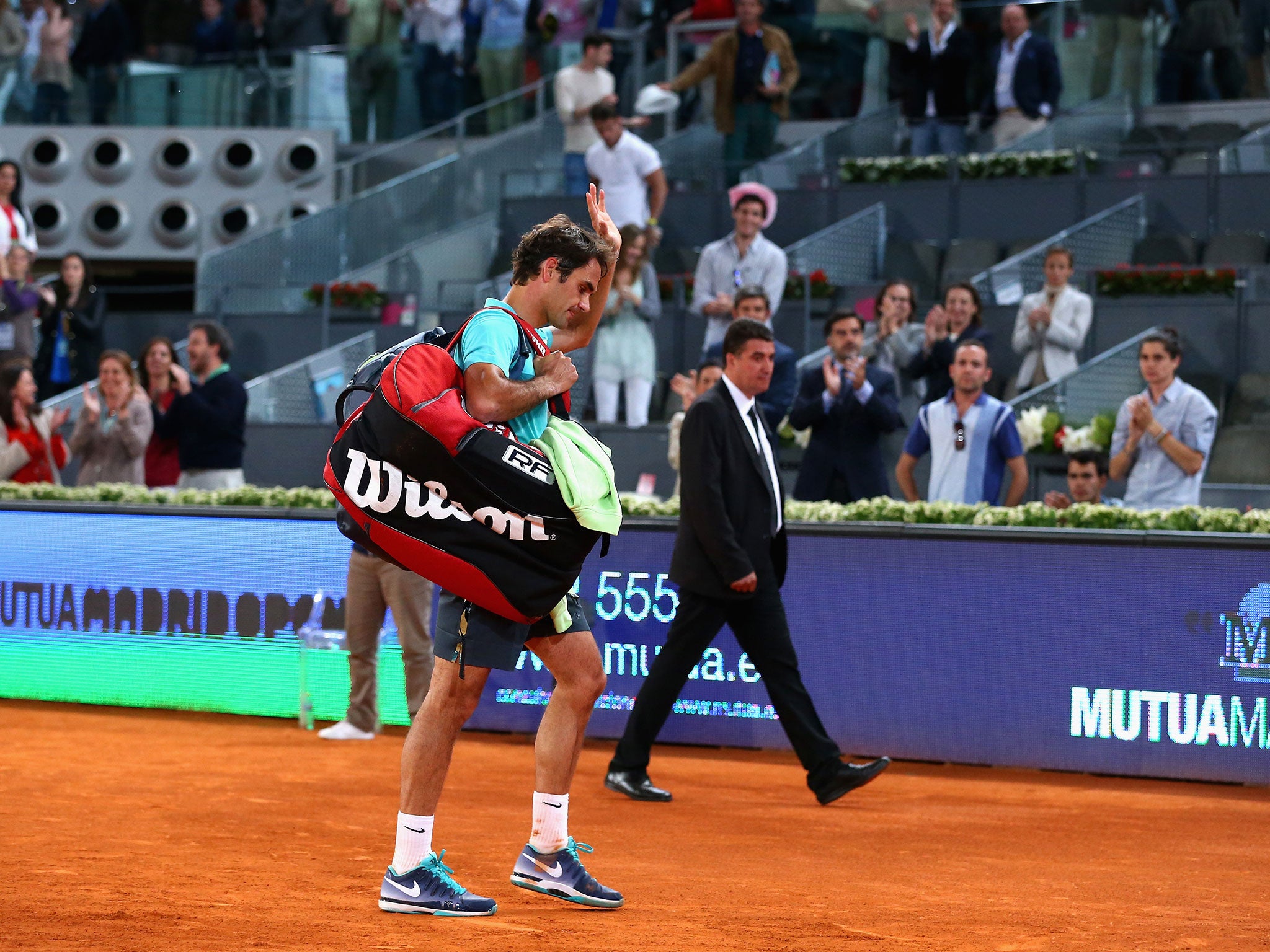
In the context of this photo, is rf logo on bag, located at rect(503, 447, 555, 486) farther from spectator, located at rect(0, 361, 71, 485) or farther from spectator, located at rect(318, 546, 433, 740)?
spectator, located at rect(0, 361, 71, 485)

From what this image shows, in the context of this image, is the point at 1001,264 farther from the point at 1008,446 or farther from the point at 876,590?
the point at 876,590

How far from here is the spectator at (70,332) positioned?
16078 millimetres

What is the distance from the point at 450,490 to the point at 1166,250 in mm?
11387

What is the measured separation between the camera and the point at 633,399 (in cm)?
1406

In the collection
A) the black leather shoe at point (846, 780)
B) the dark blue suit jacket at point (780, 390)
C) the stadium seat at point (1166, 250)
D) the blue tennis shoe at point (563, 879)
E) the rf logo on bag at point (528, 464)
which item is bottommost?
the black leather shoe at point (846, 780)

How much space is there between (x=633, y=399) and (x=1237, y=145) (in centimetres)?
657

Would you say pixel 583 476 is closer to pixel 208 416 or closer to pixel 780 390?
pixel 780 390

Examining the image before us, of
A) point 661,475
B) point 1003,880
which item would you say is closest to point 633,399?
point 661,475

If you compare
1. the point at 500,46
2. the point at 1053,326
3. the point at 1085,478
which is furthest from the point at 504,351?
the point at 500,46

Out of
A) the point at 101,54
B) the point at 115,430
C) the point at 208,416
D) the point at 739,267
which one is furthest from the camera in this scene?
the point at 101,54

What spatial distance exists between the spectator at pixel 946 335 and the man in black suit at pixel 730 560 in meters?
3.78

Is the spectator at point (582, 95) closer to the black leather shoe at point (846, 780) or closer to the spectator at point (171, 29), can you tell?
the spectator at point (171, 29)

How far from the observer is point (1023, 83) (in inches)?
688

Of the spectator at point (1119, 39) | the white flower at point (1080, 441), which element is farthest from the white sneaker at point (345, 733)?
the spectator at point (1119, 39)
